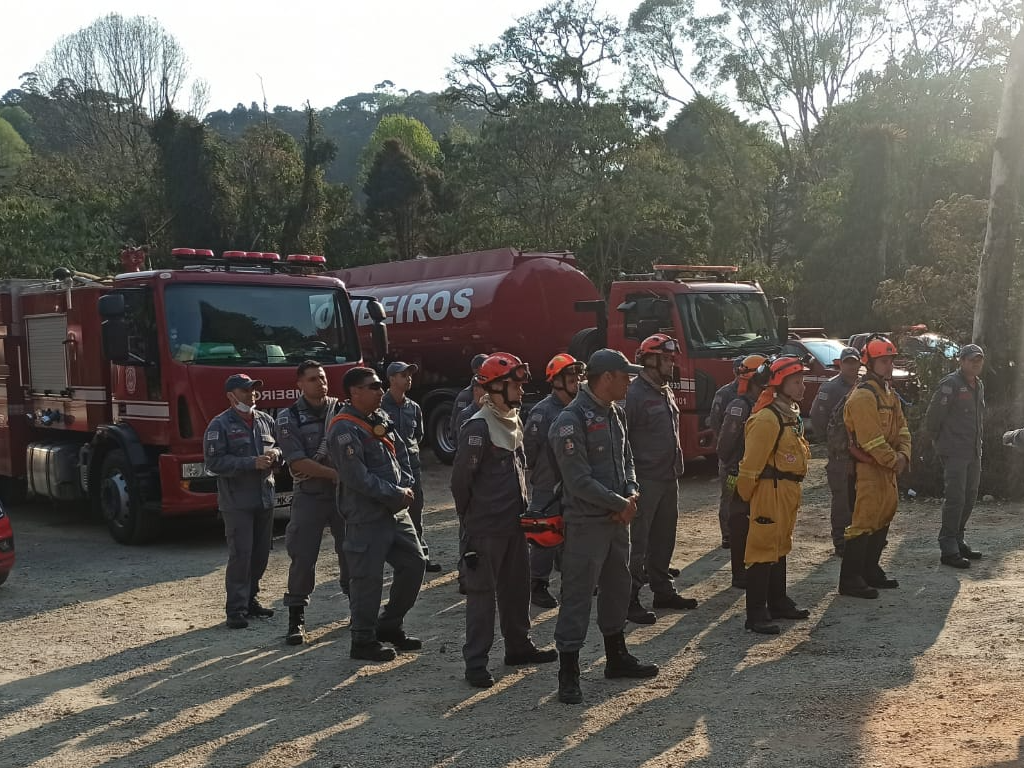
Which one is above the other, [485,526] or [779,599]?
[485,526]

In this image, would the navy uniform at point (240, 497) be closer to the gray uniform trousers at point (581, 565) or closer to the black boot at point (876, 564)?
the gray uniform trousers at point (581, 565)

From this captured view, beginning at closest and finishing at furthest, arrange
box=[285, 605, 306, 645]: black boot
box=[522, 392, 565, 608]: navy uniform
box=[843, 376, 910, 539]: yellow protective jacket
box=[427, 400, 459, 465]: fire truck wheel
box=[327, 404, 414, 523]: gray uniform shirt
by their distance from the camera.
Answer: box=[327, 404, 414, 523]: gray uniform shirt, box=[285, 605, 306, 645]: black boot, box=[522, 392, 565, 608]: navy uniform, box=[843, 376, 910, 539]: yellow protective jacket, box=[427, 400, 459, 465]: fire truck wheel

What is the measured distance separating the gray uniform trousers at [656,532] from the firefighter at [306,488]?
215 cm

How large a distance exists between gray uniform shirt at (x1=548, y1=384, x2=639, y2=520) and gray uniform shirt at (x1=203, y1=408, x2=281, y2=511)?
2.90 m

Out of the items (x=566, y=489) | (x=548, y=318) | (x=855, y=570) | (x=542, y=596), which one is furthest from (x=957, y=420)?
(x=548, y=318)

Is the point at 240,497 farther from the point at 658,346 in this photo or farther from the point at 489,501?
the point at 658,346

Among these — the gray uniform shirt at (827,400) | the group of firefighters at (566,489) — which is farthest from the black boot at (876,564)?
the gray uniform shirt at (827,400)

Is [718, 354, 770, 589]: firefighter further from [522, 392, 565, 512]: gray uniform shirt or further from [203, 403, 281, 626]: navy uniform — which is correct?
[203, 403, 281, 626]: navy uniform

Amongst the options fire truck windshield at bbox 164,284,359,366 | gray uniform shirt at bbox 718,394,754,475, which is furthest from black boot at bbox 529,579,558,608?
fire truck windshield at bbox 164,284,359,366

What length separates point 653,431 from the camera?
7.75 m

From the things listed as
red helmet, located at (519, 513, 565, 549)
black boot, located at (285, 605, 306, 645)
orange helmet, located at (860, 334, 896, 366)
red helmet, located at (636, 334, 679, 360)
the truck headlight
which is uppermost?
red helmet, located at (636, 334, 679, 360)

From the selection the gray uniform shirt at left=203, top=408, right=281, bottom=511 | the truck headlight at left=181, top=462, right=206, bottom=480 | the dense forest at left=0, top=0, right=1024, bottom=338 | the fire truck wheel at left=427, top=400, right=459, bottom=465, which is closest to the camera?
the gray uniform shirt at left=203, top=408, right=281, bottom=511

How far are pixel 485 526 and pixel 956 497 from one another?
14.9ft

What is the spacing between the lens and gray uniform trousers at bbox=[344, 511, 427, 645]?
6.67 m
